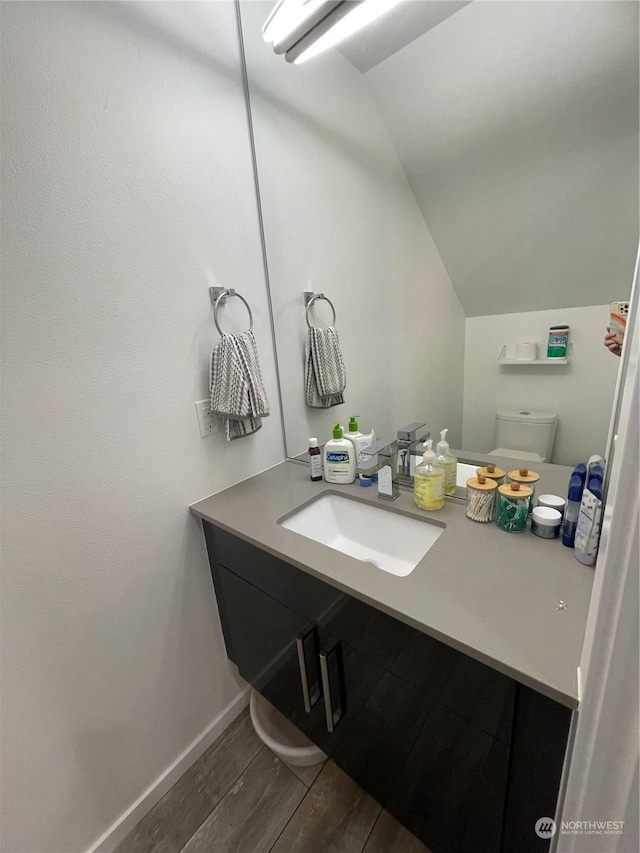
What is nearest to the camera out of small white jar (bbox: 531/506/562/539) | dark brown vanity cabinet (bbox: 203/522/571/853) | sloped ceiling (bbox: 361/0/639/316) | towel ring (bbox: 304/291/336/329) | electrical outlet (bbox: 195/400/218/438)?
dark brown vanity cabinet (bbox: 203/522/571/853)

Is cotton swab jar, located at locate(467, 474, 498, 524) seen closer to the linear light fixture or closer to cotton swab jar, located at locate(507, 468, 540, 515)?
cotton swab jar, located at locate(507, 468, 540, 515)

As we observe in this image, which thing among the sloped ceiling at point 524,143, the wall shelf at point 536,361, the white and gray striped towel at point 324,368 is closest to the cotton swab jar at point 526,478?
the wall shelf at point 536,361

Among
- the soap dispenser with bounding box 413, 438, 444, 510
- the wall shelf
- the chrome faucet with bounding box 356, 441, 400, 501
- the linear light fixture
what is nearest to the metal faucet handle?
the chrome faucet with bounding box 356, 441, 400, 501

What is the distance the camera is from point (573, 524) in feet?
2.53

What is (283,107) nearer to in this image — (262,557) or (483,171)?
(483,171)

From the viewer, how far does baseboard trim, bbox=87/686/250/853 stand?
1.04 metres

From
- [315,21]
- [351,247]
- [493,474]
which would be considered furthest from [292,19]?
[493,474]

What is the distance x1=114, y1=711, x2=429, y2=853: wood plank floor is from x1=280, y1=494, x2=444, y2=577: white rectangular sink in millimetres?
770

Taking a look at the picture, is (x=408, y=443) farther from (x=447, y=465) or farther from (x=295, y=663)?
(x=295, y=663)

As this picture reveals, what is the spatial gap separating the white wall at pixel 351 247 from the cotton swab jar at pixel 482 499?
19cm

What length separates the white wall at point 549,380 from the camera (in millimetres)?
776

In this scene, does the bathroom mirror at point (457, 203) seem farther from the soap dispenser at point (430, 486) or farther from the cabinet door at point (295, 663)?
the cabinet door at point (295, 663)

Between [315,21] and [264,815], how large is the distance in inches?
86.4

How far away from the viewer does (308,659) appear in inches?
37.0
